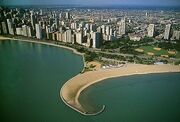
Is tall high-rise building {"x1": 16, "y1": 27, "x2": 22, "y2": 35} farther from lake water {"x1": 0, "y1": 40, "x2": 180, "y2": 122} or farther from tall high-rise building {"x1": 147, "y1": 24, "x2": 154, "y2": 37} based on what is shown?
tall high-rise building {"x1": 147, "y1": 24, "x2": 154, "y2": 37}

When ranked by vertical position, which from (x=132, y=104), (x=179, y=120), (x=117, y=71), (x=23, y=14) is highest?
(x=23, y=14)

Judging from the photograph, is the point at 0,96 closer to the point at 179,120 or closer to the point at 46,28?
the point at 46,28

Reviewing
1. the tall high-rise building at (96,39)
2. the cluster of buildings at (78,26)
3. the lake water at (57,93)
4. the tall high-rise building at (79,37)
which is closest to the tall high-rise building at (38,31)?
the cluster of buildings at (78,26)

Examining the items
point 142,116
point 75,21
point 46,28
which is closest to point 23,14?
point 46,28

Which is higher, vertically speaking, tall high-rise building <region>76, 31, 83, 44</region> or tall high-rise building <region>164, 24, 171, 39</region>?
tall high-rise building <region>164, 24, 171, 39</region>

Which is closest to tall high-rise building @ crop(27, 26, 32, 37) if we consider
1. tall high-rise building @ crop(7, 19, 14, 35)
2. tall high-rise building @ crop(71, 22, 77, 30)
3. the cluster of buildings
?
the cluster of buildings
